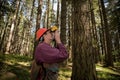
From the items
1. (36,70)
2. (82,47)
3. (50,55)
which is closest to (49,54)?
(50,55)

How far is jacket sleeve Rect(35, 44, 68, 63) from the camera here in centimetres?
254

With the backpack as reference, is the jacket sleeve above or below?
above

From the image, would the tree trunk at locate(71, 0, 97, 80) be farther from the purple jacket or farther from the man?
the purple jacket

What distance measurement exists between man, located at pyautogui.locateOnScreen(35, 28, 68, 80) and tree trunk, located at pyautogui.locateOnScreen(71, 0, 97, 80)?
2.22 meters

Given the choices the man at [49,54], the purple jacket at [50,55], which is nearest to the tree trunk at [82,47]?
the man at [49,54]

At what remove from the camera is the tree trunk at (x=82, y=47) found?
481cm

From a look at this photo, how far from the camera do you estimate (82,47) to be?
4.93 metres

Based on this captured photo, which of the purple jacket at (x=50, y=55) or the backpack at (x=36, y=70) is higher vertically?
the purple jacket at (x=50, y=55)

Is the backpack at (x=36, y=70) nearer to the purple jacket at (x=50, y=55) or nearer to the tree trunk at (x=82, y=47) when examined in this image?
the purple jacket at (x=50, y=55)

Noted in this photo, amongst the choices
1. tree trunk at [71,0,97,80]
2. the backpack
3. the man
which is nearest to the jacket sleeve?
the man

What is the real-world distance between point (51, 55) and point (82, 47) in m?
2.52

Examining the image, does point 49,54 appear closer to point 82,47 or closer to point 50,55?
point 50,55

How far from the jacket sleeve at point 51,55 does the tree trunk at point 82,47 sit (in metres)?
2.40

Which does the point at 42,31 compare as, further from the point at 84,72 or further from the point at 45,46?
the point at 84,72
